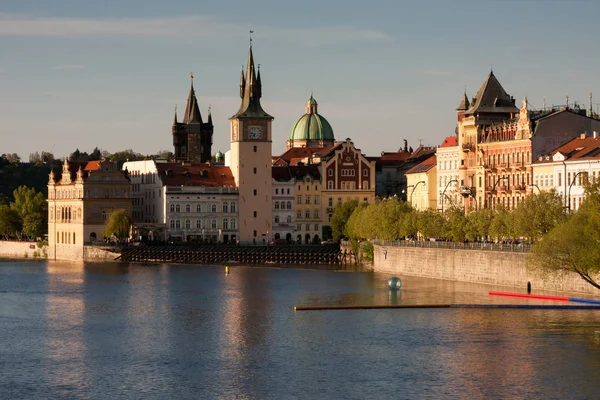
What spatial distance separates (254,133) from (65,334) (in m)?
94.5

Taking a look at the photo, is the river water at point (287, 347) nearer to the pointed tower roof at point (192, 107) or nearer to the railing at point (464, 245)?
the railing at point (464, 245)

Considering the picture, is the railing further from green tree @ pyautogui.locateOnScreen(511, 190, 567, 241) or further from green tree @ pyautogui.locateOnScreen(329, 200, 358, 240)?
green tree @ pyautogui.locateOnScreen(329, 200, 358, 240)

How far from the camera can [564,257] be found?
87000mm

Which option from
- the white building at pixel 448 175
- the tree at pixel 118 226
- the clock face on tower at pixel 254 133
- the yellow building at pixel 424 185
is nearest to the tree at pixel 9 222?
the tree at pixel 118 226

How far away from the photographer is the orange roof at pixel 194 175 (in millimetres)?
174738

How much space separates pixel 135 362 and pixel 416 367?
41.2 feet

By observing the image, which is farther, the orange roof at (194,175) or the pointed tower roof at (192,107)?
the pointed tower roof at (192,107)

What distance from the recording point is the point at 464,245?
112m

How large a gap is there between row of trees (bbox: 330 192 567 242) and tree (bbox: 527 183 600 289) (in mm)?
12332

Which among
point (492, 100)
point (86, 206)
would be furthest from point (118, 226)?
point (492, 100)

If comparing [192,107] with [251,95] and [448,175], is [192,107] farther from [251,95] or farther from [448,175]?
[448,175]

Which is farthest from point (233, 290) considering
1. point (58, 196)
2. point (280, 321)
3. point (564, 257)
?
point (58, 196)

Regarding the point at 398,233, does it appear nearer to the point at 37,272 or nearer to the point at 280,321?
the point at 37,272

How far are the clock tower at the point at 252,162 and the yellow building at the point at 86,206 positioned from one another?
12.4 metres
